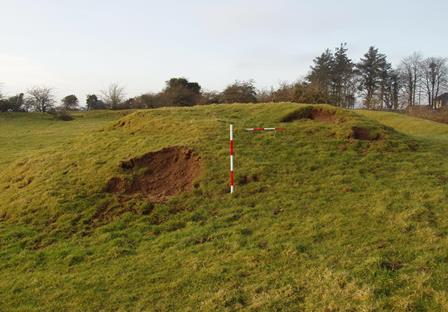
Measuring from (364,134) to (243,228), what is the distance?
633cm

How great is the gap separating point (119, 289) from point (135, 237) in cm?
193

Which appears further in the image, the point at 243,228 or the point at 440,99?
→ the point at 440,99

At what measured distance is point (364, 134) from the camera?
1166 cm

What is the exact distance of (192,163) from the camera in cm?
1002

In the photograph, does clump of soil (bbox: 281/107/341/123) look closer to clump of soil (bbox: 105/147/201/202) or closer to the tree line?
clump of soil (bbox: 105/147/201/202)

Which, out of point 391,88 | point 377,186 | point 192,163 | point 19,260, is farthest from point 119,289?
point 391,88

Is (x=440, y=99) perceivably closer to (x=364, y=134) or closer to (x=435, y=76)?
(x=435, y=76)

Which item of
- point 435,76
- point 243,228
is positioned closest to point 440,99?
point 435,76

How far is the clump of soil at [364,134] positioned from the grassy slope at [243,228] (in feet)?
0.80

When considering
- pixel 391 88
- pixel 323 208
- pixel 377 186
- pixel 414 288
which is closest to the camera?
pixel 414 288

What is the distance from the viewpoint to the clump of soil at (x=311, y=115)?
42.9 feet

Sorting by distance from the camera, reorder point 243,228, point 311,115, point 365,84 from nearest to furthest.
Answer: point 243,228, point 311,115, point 365,84

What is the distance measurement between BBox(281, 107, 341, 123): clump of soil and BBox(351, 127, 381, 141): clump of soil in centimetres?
134

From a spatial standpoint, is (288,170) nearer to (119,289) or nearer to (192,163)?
(192,163)
